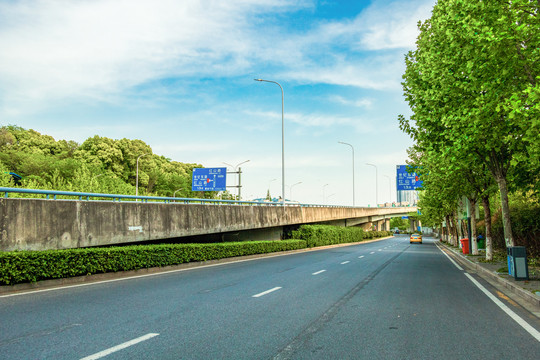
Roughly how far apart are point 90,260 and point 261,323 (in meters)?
8.21

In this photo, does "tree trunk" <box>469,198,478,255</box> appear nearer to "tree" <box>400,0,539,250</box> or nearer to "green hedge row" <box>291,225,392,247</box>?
"tree" <box>400,0,539,250</box>

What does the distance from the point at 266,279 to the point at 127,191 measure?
45.9m

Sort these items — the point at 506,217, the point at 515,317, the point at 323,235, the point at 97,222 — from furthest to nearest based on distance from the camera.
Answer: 1. the point at 323,235
2. the point at 97,222
3. the point at 506,217
4. the point at 515,317

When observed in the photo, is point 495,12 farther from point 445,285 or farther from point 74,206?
point 74,206

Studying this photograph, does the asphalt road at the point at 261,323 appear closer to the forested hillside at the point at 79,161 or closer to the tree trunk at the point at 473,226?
the tree trunk at the point at 473,226

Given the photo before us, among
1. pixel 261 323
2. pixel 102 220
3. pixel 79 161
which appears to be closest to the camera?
pixel 261 323

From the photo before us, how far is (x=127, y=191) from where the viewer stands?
55562 mm

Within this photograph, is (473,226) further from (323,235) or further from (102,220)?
(102,220)

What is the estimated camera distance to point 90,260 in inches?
517

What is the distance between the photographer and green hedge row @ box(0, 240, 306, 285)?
35.2 ft

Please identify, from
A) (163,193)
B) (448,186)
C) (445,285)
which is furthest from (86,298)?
(163,193)

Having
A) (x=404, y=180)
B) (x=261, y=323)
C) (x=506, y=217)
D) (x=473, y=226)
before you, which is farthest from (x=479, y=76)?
(x=404, y=180)

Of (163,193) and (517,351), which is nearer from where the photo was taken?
(517,351)

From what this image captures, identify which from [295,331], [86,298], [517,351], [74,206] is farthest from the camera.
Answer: [74,206]
